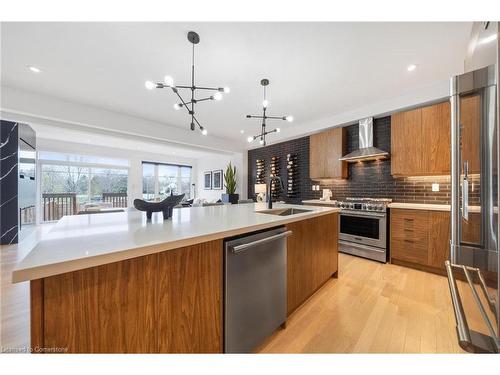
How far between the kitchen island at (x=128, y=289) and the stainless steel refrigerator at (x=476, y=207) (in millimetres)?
898

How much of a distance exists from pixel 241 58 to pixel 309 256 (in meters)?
2.25

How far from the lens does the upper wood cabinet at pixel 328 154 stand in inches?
148

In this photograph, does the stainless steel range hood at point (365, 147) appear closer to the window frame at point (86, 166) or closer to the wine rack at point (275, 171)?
the wine rack at point (275, 171)

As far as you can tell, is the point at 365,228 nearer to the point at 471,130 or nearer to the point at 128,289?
the point at 471,130

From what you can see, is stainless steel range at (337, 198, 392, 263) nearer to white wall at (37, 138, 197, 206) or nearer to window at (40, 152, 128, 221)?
window at (40, 152, 128, 221)

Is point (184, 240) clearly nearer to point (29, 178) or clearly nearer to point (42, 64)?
point (42, 64)

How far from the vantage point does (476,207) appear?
0.65 m

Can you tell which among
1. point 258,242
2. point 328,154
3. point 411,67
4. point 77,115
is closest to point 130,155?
point 77,115

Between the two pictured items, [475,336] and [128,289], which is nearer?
[475,336]

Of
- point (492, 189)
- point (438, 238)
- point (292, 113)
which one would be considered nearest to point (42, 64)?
point (292, 113)

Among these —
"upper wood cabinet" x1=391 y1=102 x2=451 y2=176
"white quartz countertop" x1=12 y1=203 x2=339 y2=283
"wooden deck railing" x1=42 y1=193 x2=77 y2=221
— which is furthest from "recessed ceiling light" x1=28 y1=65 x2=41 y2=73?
"wooden deck railing" x1=42 y1=193 x2=77 y2=221

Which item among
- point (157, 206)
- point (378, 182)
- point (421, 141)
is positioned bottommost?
point (157, 206)

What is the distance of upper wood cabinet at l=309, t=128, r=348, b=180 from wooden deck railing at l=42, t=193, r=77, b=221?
7.76 metres

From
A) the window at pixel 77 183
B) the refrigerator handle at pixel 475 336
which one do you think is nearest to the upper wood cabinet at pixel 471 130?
the refrigerator handle at pixel 475 336
